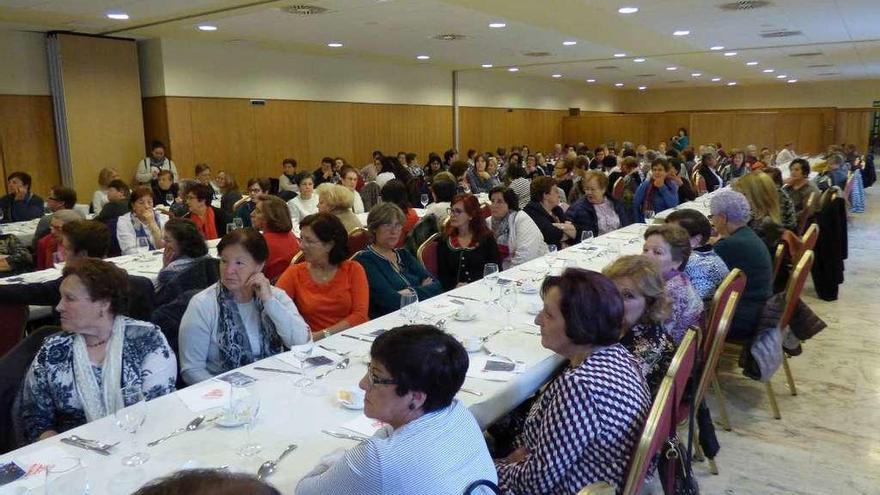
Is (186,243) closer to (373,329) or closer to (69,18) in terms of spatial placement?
(373,329)

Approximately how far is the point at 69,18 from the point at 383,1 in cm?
449

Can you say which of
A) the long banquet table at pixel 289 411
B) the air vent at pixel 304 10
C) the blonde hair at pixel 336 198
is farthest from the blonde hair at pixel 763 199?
the air vent at pixel 304 10

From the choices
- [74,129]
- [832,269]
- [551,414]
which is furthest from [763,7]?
[74,129]

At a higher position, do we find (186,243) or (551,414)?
(186,243)

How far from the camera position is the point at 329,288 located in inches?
142

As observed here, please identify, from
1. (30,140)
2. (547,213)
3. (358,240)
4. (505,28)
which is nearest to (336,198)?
(358,240)

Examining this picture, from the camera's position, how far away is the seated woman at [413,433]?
1530mm

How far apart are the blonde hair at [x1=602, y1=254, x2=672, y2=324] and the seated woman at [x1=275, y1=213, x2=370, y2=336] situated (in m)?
1.44

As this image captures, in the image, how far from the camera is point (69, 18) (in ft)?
29.2

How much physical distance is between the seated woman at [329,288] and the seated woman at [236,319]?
0.60 metres

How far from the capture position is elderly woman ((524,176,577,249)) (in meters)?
5.70

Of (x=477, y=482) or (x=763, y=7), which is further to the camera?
(x=763, y=7)

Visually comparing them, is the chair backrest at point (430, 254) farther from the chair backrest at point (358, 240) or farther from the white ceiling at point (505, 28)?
the white ceiling at point (505, 28)

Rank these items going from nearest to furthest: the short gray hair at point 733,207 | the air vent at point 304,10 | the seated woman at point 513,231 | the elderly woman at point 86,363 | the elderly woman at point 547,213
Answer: the elderly woman at point 86,363
the short gray hair at point 733,207
the seated woman at point 513,231
the elderly woman at point 547,213
the air vent at point 304,10
